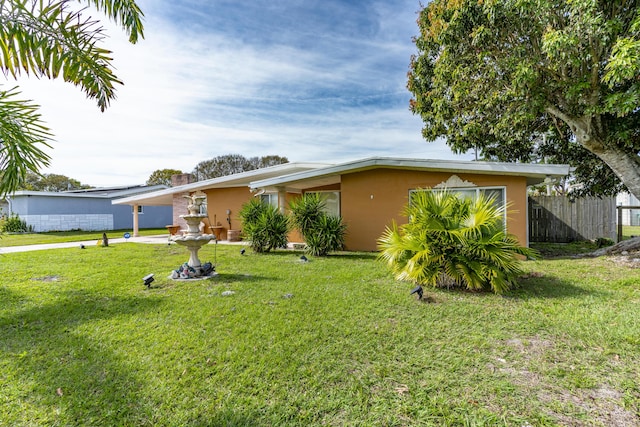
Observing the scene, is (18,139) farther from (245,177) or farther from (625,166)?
(625,166)

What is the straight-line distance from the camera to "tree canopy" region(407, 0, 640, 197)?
6488 mm

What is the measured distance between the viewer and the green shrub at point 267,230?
10344mm

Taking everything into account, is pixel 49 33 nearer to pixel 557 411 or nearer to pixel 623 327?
pixel 557 411

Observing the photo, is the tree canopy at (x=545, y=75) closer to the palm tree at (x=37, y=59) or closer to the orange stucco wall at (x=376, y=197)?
the orange stucco wall at (x=376, y=197)

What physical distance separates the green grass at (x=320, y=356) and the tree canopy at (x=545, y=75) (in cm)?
443

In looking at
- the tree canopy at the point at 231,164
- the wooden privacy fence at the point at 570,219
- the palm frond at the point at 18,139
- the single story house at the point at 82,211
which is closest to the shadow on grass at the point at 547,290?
the palm frond at the point at 18,139

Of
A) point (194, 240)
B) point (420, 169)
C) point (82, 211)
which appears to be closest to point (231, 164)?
point (82, 211)

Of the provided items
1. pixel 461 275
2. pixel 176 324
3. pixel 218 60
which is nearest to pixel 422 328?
pixel 461 275

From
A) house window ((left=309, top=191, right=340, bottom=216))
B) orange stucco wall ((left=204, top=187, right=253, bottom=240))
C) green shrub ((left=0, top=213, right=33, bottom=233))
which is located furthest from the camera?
green shrub ((left=0, top=213, right=33, bottom=233))

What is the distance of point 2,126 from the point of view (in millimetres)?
3236

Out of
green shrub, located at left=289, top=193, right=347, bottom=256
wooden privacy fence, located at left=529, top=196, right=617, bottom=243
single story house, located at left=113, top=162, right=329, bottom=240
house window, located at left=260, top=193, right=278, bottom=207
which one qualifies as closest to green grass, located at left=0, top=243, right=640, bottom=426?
green shrub, located at left=289, top=193, right=347, bottom=256

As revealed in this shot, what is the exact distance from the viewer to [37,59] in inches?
145

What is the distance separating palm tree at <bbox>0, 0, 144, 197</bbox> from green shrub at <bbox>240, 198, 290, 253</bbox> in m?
6.40

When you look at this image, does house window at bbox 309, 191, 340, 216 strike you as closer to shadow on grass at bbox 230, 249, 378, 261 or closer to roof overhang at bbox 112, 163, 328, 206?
roof overhang at bbox 112, 163, 328, 206
